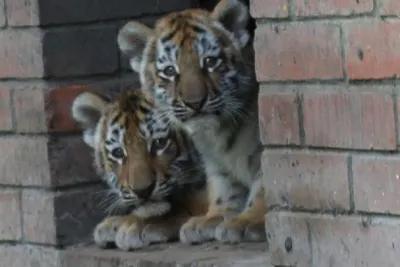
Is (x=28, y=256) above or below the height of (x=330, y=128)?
below

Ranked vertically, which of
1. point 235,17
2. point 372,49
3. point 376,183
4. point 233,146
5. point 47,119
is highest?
point 235,17

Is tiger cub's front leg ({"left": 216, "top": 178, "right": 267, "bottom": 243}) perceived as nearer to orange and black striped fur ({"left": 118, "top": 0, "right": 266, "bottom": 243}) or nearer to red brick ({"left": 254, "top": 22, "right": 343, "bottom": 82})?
orange and black striped fur ({"left": 118, "top": 0, "right": 266, "bottom": 243})

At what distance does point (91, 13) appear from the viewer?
4.38 m

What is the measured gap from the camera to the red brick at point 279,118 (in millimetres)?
3309

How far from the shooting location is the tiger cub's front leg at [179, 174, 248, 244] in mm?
4268

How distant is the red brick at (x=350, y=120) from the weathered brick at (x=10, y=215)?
1.50 m

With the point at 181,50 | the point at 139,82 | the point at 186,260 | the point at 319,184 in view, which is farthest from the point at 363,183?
the point at 139,82

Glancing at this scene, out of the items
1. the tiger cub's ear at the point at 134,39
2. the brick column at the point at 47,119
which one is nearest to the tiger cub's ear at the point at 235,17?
the tiger cub's ear at the point at 134,39

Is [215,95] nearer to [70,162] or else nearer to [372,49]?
[70,162]

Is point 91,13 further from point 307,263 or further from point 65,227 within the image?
point 307,263

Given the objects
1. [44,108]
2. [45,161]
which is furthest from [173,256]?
[44,108]

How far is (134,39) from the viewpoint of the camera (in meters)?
4.43

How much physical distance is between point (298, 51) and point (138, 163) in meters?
1.18

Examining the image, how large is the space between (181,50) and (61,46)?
430mm
